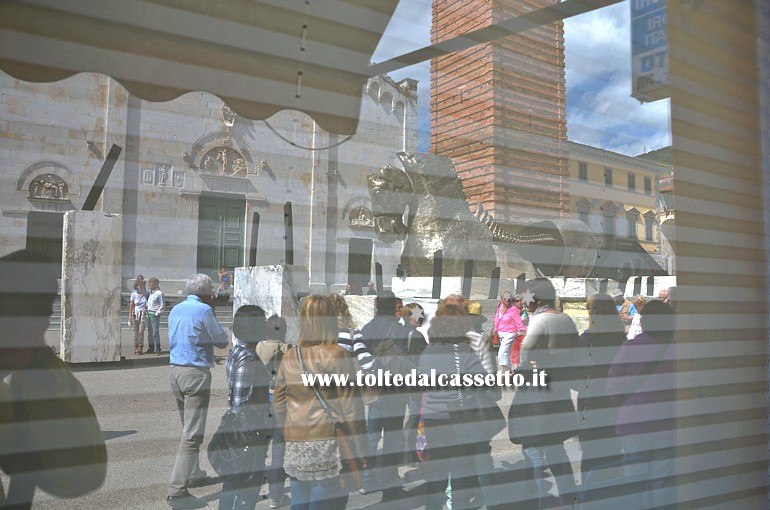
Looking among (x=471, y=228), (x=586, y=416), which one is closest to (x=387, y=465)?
(x=586, y=416)

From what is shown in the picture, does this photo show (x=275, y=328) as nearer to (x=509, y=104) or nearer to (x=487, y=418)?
(x=487, y=418)

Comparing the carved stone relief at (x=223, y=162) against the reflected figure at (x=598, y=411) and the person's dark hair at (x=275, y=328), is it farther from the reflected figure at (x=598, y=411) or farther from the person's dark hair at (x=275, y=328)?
the reflected figure at (x=598, y=411)

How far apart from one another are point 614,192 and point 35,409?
3.41m

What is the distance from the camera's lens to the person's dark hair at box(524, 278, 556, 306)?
3.63m

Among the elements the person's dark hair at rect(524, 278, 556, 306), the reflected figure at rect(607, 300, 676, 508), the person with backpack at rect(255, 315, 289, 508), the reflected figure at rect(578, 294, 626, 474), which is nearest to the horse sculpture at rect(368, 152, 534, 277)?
the person with backpack at rect(255, 315, 289, 508)

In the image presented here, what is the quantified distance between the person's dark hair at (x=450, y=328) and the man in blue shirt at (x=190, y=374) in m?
1.24

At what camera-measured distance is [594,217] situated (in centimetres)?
402

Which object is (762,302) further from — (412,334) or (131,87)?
(131,87)

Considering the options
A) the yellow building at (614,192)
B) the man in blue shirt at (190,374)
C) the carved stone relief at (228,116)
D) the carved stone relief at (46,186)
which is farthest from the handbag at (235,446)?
the yellow building at (614,192)

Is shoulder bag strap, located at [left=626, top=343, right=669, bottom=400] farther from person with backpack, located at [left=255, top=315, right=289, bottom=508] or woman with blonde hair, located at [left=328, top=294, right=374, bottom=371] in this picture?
person with backpack, located at [left=255, top=315, right=289, bottom=508]

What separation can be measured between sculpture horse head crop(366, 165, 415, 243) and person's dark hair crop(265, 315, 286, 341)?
69 cm

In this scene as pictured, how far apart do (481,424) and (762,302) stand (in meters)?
1.60

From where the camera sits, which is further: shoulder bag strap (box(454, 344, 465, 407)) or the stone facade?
shoulder bag strap (box(454, 344, 465, 407))

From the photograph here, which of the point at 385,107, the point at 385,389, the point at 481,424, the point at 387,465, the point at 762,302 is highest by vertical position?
the point at 385,107
